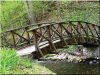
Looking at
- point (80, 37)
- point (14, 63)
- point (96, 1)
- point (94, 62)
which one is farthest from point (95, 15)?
point (14, 63)

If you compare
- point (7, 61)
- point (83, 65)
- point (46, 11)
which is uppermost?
point (46, 11)

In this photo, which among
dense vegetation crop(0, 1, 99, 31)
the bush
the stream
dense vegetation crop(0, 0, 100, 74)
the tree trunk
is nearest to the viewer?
the bush

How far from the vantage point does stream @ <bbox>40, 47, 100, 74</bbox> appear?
22.1 m

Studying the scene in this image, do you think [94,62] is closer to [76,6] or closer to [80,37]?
[80,37]

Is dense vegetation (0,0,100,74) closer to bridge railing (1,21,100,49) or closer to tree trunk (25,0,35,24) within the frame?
tree trunk (25,0,35,24)

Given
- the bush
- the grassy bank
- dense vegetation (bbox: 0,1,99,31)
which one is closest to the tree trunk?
dense vegetation (bbox: 0,1,99,31)

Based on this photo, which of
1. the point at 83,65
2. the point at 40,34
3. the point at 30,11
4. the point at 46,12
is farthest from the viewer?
the point at 46,12

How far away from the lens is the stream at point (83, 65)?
72.5 ft

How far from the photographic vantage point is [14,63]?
34.3 feet

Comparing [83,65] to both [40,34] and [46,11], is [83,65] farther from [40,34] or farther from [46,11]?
[46,11]

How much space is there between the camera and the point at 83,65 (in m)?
25.2

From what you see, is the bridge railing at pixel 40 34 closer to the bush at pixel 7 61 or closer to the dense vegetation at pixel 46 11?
the bush at pixel 7 61

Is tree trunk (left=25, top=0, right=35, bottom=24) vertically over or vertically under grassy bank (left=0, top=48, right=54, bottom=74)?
over

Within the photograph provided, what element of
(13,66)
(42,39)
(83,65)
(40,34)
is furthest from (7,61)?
(83,65)
